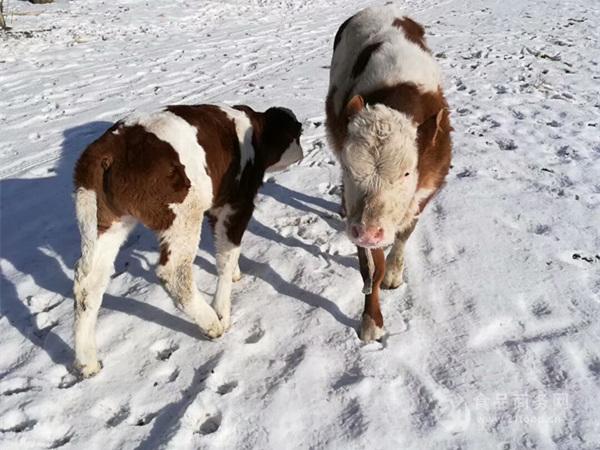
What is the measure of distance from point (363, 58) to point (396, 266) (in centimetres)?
161

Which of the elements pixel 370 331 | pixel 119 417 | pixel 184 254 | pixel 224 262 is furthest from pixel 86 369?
pixel 370 331

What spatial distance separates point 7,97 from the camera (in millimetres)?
7992

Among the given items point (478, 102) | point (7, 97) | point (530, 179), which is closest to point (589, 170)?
point (530, 179)

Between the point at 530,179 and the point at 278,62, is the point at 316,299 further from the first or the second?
the point at 278,62

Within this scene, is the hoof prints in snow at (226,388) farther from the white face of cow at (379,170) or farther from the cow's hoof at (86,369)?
A: the white face of cow at (379,170)

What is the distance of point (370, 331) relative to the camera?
3.36m

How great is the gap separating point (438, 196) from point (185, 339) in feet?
9.19

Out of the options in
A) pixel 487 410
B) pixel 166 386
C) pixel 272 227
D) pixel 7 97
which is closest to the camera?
pixel 487 410

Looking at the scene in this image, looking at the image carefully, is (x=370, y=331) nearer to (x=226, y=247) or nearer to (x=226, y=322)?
(x=226, y=322)

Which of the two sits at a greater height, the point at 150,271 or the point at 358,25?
the point at 358,25

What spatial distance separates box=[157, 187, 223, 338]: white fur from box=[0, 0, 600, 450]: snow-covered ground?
0.34 metres

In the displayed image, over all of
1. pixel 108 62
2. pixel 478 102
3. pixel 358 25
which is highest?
pixel 358 25

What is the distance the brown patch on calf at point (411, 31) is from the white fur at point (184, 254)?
217 centimetres

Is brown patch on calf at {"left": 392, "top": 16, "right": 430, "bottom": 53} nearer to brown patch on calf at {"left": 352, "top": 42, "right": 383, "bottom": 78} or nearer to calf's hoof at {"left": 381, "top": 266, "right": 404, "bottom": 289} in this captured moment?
brown patch on calf at {"left": 352, "top": 42, "right": 383, "bottom": 78}
